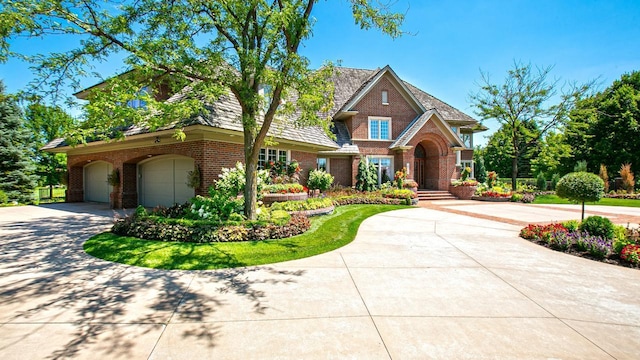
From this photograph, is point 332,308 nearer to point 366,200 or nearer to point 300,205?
point 300,205

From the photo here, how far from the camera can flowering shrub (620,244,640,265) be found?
18.6 feet

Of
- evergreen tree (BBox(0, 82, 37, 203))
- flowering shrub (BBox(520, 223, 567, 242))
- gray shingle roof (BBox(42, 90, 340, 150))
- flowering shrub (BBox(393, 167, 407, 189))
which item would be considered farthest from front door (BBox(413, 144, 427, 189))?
evergreen tree (BBox(0, 82, 37, 203))

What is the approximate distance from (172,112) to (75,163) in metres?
15.4

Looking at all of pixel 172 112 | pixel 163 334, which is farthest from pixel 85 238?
pixel 163 334

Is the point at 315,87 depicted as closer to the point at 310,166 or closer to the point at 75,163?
the point at 310,166

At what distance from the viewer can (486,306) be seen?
3.89 metres

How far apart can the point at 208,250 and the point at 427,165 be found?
1912cm

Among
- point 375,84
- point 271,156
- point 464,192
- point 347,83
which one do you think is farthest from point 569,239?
point 347,83

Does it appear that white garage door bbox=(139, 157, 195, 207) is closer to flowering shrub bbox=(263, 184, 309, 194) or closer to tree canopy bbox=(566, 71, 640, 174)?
flowering shrub bbox=(263, 184, 309, 194)

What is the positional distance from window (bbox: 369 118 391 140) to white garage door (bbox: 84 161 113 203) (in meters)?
16.8

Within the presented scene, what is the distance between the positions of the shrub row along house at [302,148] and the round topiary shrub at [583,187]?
9438 mm

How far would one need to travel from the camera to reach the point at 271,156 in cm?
1433

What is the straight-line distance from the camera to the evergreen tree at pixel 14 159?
17031mm

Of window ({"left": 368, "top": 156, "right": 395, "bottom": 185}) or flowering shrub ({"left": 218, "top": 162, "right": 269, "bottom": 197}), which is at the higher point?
window ({"left": 368, "top": 156, "right": 395, "bottom": 185})
